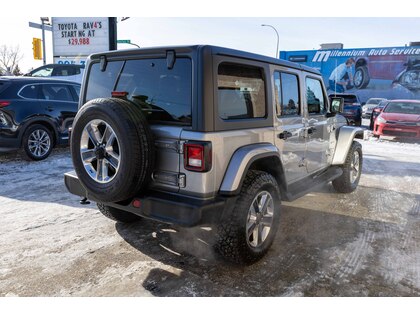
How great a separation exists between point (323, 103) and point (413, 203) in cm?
206

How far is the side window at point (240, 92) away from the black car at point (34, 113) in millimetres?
5530

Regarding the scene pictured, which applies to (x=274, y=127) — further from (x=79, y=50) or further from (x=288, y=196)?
(x=79, y=50)

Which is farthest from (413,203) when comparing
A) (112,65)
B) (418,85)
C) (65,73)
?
(418,85)

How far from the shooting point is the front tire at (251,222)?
2.99 m

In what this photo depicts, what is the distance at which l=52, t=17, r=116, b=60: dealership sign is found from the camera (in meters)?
18.9

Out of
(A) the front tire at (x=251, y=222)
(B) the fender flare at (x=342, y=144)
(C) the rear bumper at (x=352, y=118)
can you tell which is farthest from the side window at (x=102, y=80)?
(C) the rear bumper at (x=352, y=118)

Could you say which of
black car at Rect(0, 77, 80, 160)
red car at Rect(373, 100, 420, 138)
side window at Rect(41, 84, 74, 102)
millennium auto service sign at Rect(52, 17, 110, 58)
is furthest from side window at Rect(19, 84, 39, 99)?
millennium auto service sign at Rect(52, 17, 110, 58)

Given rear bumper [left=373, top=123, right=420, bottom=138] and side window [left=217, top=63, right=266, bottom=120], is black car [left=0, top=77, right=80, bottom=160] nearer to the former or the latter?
side window [left=217, top=63, right=266, bottom=120]

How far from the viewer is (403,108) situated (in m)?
12.4

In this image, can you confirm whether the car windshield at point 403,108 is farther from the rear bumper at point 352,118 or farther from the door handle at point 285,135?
the door handle at point 285,135

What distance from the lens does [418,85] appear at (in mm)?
31453

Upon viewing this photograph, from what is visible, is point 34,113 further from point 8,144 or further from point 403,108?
point 403,108

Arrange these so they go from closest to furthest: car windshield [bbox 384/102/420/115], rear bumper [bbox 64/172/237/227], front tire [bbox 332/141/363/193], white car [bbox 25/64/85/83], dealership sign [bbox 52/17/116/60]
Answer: rear bumper [bbox 64/172/237/227], front tire [bbox 332/141/363/193], car windshield [bbox 384/102/420/115], white car [bbox 25/64/85/83], dealership sign [bbox 52/17/116/60]

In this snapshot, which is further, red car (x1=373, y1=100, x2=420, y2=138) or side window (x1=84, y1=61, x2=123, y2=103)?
red car (x1=373, y1=100, x2=420, y2=138)
